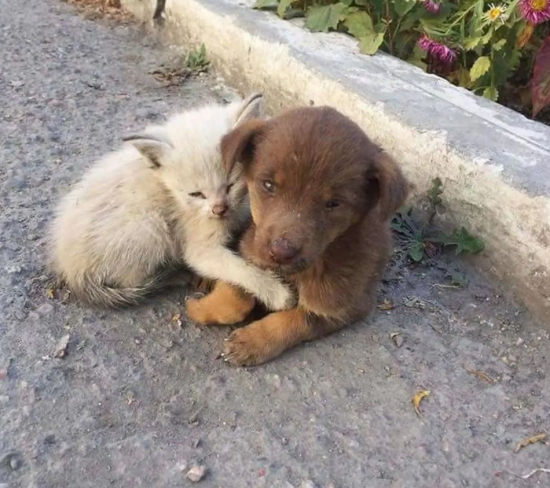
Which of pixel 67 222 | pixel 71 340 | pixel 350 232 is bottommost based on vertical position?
pixel 71 340

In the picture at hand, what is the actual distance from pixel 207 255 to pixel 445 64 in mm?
2073

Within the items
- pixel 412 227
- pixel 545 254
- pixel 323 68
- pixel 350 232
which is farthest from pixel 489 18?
pixel 350 232

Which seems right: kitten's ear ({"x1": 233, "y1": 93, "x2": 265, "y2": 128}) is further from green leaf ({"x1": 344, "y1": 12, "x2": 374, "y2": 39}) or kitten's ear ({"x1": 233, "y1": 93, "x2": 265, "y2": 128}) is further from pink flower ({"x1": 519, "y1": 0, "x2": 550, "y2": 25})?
pink flower ({"x1": 519, "y1": 0, "x2": 550, "y2": 25})

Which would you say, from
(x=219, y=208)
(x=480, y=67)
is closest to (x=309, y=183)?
(x=219, y=208)

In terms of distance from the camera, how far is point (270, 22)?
4738 millimetres

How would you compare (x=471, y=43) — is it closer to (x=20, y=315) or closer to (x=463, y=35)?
(x=463, y=35)

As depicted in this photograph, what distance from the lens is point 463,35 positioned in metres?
4.25

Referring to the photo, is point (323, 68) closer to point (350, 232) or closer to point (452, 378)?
point (350, 232)

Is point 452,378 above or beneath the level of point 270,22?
beneath

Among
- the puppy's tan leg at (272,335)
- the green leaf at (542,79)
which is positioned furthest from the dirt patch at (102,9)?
the puppy's tan leg at (272,335)

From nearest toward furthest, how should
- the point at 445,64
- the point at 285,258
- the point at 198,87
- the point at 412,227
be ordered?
the point at 285,258
the point at 412,227
the point at 445,64
the point at 198,87

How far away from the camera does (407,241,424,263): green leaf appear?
3.53 meters

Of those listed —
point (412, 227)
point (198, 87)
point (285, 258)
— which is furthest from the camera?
point (198, 87)

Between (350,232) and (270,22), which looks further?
(270,22)
